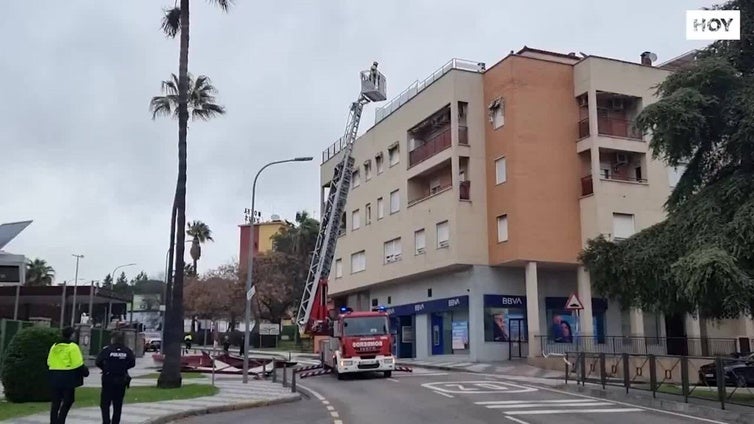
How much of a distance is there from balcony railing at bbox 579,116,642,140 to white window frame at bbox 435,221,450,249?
830cm

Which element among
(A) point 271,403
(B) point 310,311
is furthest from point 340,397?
(B) point 310,311

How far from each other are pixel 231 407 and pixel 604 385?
1046 centimetres

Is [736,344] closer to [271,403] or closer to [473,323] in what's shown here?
[473,323]

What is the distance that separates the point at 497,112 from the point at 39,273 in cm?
7385

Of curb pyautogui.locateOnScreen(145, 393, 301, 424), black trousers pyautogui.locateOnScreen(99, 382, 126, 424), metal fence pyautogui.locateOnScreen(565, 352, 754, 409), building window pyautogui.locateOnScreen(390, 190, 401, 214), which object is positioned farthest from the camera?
building window pyautogui.locateOnScreen(390, 190, 401, 214)

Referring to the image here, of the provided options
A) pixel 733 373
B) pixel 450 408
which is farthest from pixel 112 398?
pixel 733 373

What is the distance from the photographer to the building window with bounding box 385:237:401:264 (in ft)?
147

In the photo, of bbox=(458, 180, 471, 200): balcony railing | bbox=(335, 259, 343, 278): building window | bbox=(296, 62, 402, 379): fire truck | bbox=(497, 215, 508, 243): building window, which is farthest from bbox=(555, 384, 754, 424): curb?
bbox=(335, 259, 343, 278): building window

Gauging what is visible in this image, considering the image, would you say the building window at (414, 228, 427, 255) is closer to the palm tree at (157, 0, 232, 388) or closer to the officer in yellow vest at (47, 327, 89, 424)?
the palm tree at (157, 0, 232, 388)

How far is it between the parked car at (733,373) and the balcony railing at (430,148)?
21.6 meters

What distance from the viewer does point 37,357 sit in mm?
16766

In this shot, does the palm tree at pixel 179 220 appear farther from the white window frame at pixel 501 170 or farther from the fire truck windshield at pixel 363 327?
the white window frame at pixel 501 170

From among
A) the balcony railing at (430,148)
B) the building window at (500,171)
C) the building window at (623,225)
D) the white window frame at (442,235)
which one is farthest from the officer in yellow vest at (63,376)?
the building window at (623,225)

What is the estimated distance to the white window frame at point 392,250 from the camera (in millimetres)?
44656
